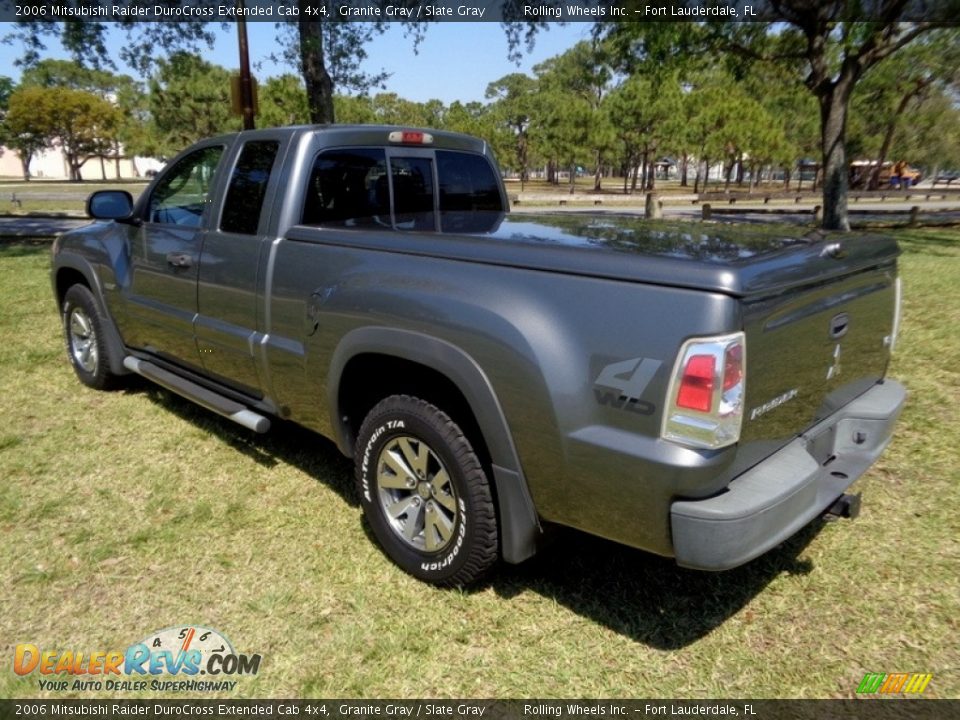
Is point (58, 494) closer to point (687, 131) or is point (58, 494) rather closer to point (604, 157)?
point (687, 131)

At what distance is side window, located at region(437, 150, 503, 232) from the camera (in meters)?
3.97

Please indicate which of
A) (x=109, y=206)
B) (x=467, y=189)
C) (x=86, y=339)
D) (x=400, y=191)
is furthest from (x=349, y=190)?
(x=86, y=339)

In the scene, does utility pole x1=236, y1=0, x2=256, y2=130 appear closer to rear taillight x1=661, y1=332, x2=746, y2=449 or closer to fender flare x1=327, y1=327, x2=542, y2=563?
fender flare x1=327, y1=327, x2=542, y2=563

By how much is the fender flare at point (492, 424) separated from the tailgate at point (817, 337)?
2.50 ft

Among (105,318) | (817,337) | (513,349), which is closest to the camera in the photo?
(513,349)

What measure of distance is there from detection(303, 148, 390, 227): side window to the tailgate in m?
2.01

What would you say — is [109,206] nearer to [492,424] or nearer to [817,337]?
[492,424]

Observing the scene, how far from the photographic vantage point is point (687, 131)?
4122 cm

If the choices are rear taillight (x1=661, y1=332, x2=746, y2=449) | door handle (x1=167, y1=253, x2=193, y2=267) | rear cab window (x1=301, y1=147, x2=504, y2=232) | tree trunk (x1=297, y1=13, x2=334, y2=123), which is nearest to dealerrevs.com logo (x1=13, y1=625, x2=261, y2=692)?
rear taillight (x1=661, y1=332, x2=746, y2=449)

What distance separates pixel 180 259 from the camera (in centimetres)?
389

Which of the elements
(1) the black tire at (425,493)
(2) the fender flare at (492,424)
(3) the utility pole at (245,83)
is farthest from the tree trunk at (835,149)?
(2) the fender flare at (492,424)

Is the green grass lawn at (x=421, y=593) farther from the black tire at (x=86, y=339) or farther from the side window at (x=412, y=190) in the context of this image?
the side window at (x=412, y=190)

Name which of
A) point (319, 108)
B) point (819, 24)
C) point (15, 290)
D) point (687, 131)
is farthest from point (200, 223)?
point (687, 131)

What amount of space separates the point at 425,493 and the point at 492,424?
589 mm
